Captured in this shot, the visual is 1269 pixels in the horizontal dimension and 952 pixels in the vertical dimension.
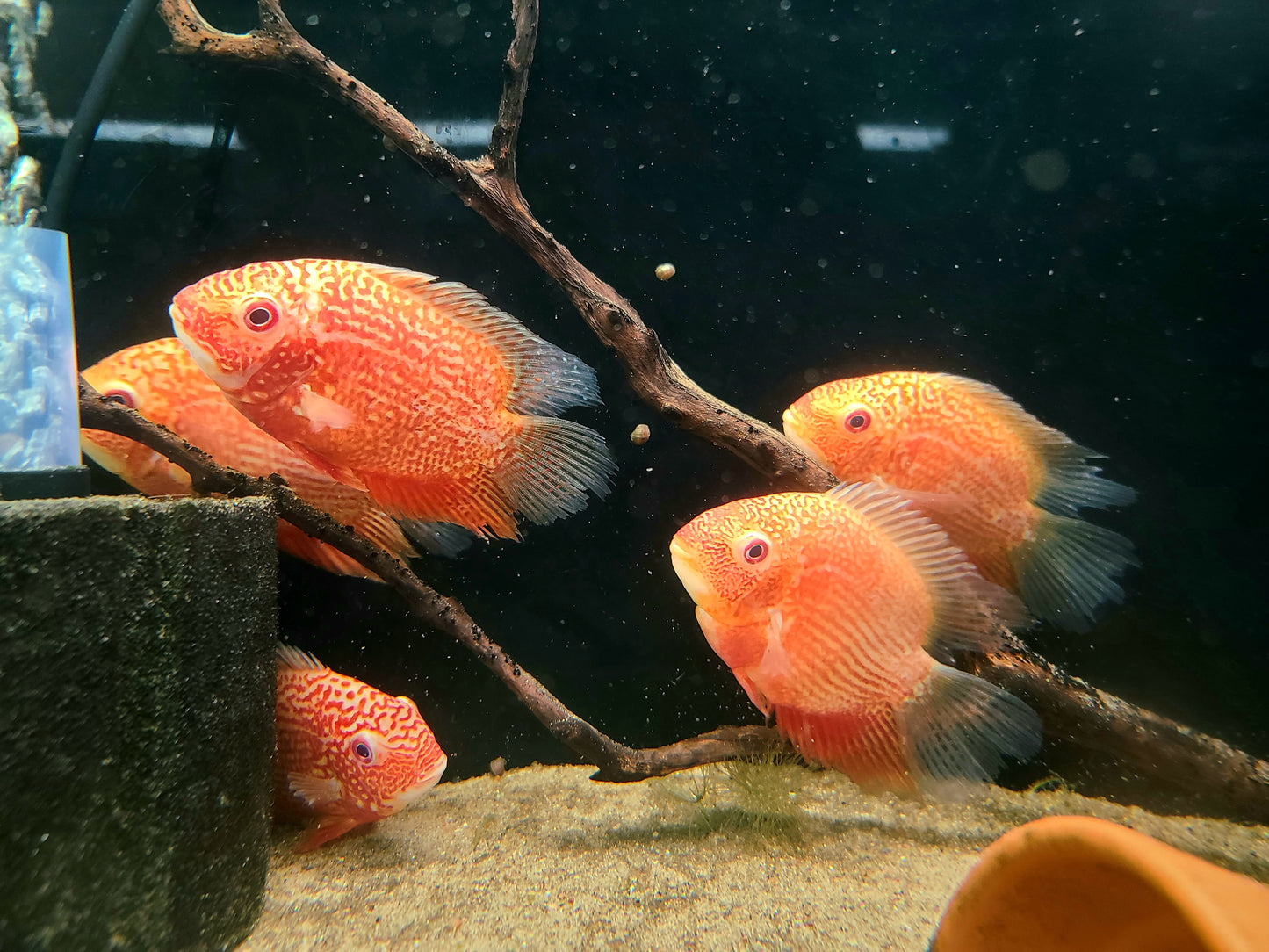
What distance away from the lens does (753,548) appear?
1.69 m

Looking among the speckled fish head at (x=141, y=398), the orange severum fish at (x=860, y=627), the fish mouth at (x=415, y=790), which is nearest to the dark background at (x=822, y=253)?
the fish mouth at (x=415, y=790)

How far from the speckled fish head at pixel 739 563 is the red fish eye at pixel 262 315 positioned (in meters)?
1.27

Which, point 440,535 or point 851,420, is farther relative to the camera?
point 440,535

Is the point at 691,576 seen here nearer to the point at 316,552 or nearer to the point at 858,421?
the point at 858,421

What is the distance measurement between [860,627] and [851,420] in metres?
0.69

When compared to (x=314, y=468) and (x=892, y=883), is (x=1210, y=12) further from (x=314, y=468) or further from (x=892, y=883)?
(x=314, y=468)

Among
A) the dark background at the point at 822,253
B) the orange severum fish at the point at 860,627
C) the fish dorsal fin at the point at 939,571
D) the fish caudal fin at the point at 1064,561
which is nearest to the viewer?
the orange severum fish at the point at 860,627

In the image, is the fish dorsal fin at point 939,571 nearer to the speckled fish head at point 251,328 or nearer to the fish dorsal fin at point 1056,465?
the fish dorsal fin at point 1056,465

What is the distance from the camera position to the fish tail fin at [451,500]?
1.88m

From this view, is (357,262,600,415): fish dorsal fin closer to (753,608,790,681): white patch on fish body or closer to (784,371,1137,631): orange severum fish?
(784,371,1137,631): orange severum fish

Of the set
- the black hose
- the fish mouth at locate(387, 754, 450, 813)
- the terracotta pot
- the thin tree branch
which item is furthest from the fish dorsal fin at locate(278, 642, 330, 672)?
the terracotta pot

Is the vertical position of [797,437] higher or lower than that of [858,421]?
lower

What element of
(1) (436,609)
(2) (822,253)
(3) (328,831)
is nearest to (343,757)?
(3) (328,831)

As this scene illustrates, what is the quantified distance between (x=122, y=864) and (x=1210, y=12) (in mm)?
4723
